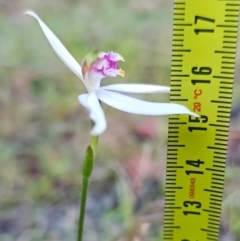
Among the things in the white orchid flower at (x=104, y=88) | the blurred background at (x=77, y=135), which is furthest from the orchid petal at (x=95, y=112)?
the blurred background at (x=77, y=135)

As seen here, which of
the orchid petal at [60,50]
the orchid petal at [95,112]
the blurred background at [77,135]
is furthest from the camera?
the blurred background at [77,135]

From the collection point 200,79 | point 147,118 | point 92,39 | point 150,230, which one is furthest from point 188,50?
point 92,39

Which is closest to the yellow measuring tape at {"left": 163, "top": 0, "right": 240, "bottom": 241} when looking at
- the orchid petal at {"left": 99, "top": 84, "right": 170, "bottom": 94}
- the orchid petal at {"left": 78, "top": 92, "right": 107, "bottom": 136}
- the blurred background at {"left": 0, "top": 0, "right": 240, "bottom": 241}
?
the orchid petal at {"left": 99, "top": 84, "right": 170, "bottom": 94}

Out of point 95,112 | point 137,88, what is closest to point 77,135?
point 137,88

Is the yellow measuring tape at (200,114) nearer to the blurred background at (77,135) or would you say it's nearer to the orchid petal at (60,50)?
the orchid petal at (60,50)

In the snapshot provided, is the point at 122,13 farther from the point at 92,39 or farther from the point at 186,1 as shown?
the point at 186,1

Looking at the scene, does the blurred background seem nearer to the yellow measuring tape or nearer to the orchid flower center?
the yellow measuring tape
